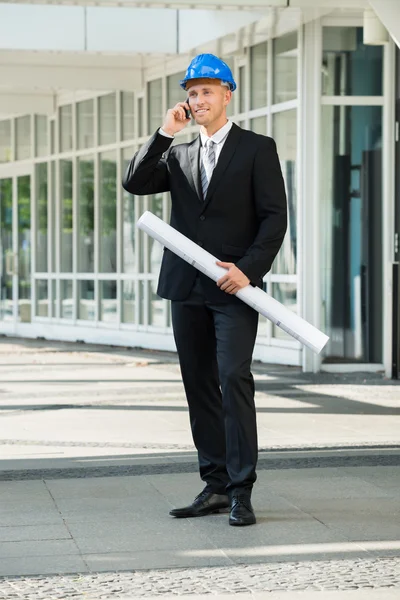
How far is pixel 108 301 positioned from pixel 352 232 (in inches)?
258

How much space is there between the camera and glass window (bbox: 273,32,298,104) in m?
14.4

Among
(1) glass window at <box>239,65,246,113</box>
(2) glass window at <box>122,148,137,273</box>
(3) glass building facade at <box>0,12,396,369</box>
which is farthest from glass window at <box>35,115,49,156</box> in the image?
(1) glass window at <box>239,65,246,113</box>

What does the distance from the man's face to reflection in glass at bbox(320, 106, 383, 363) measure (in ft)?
27.7

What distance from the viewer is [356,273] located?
1402 cm

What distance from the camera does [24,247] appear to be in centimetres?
2275

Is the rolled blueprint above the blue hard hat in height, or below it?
below

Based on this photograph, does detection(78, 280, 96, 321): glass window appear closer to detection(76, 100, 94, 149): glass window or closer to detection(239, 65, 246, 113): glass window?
detection(76, 100, 94, 149): glass window

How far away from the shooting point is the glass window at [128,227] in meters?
18.9

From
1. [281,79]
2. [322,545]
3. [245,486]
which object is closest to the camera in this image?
[322,545]

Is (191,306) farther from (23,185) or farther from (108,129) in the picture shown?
(23,185)

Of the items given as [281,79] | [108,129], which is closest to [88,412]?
[281,79]

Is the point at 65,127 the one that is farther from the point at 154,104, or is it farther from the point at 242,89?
→ the point at 242,89

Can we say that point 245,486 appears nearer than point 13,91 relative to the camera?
Yes

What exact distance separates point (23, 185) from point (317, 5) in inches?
426
